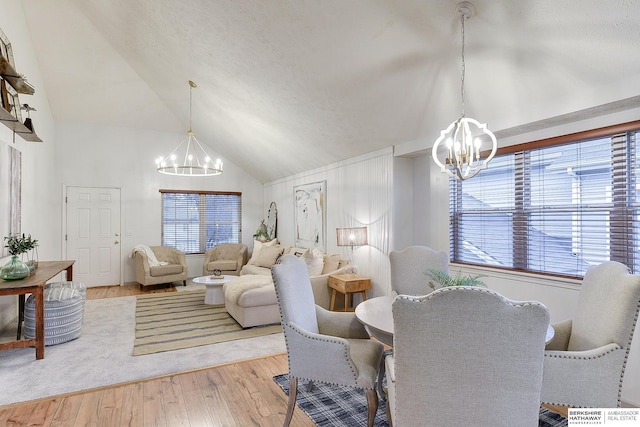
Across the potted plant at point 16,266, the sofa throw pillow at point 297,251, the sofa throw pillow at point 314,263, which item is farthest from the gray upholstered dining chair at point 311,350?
the sofa throw pillow at point 297,251

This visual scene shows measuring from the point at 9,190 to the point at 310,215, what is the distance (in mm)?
4008

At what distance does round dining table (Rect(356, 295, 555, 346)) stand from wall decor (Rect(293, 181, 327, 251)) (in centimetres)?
325

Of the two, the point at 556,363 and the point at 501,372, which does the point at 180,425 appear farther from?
the point at 556,363

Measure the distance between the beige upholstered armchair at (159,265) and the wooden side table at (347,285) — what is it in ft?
11.4

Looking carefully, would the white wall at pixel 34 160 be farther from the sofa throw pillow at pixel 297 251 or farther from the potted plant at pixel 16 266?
the sofa throw pillow at pixel 297 251

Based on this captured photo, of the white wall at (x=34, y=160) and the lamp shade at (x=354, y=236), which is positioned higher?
the white wall at (x=34, y=160)

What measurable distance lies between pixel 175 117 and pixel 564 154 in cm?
671

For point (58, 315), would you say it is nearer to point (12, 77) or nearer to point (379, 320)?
point (12, 77)

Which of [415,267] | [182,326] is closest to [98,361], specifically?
[182,326]

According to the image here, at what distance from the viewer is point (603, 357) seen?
1790 millimetres

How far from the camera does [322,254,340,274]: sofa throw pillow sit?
5043mm

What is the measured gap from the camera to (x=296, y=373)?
7.10ft

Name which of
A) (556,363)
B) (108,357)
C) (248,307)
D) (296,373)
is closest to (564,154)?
(556,363)

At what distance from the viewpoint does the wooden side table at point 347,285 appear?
14.5ft
